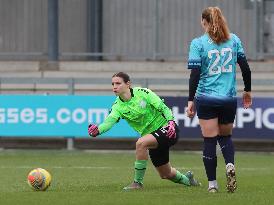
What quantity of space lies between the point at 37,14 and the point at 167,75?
3903 millimetres

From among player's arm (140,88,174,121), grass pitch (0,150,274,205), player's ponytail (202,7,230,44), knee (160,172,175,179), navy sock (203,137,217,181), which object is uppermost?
player's ponytail (202,7,230,44)

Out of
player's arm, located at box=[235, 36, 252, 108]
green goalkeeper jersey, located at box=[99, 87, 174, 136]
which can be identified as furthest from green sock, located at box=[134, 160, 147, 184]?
player's arm, located at box=[235, 36, 252, 108]

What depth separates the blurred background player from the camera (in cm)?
1133

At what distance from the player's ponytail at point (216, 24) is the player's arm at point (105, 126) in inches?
65.9

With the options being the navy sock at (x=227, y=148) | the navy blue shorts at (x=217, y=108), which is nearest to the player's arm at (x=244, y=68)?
the navy blue shorts at (x=217, y=108)

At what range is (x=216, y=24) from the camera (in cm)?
1125

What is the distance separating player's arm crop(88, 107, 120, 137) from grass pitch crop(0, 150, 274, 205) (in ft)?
2.19

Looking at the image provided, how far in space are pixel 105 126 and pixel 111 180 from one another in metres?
2.06

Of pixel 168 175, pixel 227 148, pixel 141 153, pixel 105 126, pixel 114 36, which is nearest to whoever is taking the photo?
pixel 227 148

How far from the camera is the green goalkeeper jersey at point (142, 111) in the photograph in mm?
12344

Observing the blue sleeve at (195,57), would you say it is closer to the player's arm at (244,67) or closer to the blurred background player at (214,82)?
the blurred background player at (214,82)

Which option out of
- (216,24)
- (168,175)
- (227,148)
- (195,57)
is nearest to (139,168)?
(168,175)

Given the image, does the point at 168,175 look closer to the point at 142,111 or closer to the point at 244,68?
the point at 142,111

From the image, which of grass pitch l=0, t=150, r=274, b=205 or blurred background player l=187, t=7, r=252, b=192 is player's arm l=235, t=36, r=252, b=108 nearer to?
blurred background player l=187, t=7, r=252, b=192
